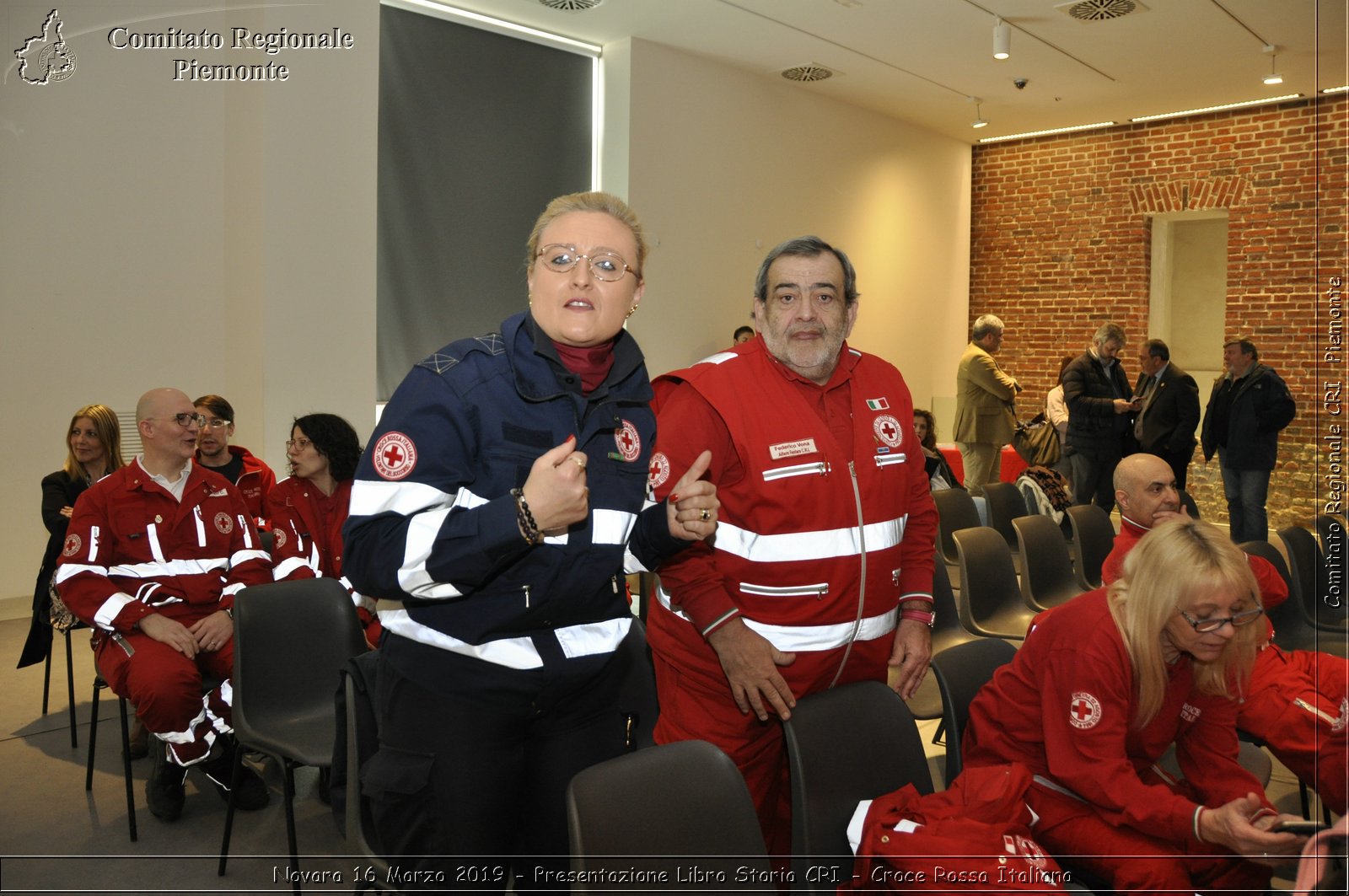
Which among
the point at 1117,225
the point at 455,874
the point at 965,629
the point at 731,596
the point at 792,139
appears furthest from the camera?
the point at 1117,225

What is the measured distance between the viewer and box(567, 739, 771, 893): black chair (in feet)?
4.65

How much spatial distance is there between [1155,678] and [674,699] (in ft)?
3.20

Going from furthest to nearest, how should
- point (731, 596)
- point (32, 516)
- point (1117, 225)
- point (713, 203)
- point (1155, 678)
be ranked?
1. point (1117, 225)
2. point (713, 203)
3. point (32, 516)
4. point (731, 596)
5. point (1155, 678)

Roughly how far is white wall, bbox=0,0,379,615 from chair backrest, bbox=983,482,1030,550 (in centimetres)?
357

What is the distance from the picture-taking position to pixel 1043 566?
14.0 ft

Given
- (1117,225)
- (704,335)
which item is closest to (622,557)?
(704,335)

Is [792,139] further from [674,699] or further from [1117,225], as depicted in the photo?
[674,699]

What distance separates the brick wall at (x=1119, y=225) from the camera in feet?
30.0

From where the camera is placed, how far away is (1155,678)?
74.5 inches

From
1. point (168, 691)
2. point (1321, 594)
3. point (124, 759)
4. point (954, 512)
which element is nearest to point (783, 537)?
point (1321, 594)

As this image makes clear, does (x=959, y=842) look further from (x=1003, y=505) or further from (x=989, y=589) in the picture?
(x=1003, y=505)

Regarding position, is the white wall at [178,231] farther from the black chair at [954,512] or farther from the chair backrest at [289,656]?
the black chair at [954,512]

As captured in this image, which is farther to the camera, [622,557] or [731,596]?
[731,596]

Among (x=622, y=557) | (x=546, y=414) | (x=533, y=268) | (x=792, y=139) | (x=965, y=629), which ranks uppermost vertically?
(x=792, y=139)
